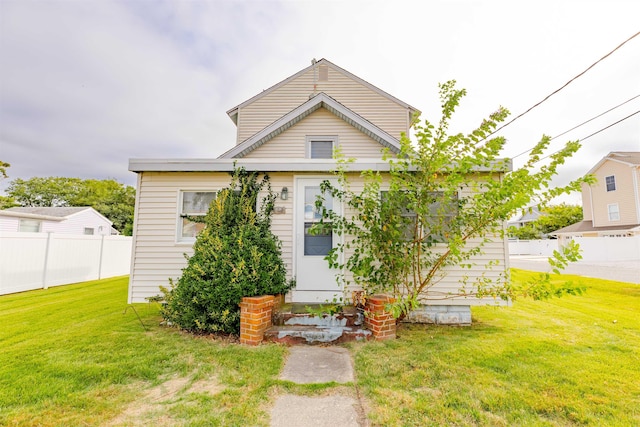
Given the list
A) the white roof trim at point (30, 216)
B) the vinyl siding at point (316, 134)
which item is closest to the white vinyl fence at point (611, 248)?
the vinyl siding at point (316, 134)

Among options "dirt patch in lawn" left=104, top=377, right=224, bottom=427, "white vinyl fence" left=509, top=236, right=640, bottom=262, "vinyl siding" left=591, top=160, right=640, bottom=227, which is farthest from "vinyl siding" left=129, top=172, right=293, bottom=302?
"vinyl siding" left=591, top=160, right=640, bottom=227

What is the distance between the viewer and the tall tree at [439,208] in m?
3.88

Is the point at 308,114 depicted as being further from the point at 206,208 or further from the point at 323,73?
the point at 206,208

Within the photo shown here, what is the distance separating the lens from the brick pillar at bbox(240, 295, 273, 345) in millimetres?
3900

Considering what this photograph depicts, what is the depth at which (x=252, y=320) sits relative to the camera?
3.90 metres

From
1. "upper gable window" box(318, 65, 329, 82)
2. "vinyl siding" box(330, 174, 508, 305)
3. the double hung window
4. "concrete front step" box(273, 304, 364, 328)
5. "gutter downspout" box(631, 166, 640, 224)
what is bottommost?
"concrete front step" box(273, 304, 364, 328)

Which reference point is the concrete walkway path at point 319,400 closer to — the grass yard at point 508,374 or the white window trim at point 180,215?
the grass yard at point 508,374

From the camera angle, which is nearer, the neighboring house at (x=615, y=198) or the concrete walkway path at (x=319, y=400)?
the concrete walkway path at (x=319, y=400)

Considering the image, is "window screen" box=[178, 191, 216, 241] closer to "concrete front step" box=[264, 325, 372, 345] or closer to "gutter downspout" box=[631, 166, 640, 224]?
"concrete front step" box=[264, 325, 372, 345]

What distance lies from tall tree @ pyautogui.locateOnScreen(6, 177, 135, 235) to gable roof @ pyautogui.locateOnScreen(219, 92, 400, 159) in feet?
88.8

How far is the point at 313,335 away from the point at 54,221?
1959 cm

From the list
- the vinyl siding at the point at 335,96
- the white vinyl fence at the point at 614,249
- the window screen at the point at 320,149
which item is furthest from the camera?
the white vinyl fence at the point at 614,249

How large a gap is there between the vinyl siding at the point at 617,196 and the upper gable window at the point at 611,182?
0.17 metres

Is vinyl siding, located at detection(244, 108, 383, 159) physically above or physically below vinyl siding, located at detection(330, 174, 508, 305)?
above
